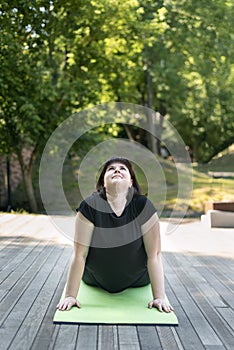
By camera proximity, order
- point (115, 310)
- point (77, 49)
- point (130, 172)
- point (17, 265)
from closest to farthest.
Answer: point (115, 310) < point (130, 172) < point (17, 265) < point (77, 49)

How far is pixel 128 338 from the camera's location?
3.03 m

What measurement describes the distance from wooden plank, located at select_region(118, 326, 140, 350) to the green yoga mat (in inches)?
3.7

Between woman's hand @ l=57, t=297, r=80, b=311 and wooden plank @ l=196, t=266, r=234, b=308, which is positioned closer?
woman's hand @ l=57, t=297, r=80, b=311

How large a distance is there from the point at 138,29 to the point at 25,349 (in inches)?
442

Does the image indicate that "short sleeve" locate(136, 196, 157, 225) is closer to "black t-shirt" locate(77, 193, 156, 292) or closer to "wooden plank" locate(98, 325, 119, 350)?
"black t-shirt" locate(77, 193, 156, 292)

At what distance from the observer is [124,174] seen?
3791 millimetres

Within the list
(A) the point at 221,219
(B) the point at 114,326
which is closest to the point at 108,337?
(B) the point at 114,326

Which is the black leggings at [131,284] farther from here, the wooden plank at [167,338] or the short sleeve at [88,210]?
the wooden plank at [167,338]

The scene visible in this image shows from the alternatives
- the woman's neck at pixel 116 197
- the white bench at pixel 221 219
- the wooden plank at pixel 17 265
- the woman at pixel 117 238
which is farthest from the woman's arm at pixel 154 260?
the white bench at pixel 221 219

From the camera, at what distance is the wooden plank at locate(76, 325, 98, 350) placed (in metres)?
2.88

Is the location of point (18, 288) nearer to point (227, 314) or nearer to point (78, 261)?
point (78, 261)

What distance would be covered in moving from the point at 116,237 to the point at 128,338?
0.84 metres

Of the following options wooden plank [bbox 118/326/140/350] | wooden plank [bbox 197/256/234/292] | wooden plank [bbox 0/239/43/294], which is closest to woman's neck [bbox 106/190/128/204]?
wooden plank [bbox 118/326/140/350]

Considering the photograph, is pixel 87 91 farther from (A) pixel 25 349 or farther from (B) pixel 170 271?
(A) pixel 25 349
